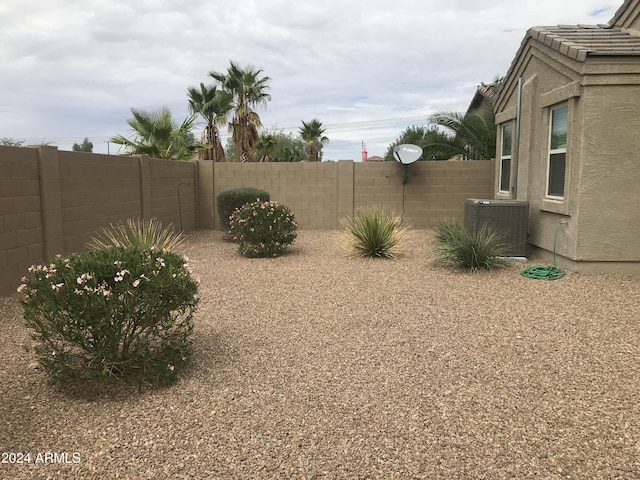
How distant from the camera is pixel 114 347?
12.8 ft

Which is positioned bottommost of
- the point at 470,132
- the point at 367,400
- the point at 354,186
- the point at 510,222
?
the point at 367,400

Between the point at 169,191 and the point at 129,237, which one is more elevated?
the point at 169,191

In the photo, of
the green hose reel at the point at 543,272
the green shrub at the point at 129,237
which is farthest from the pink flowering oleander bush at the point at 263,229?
the green hose reel at the point at 543,272

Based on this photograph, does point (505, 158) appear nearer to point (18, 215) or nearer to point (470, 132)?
point (470, 132)

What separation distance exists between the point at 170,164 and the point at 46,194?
18.3 ft

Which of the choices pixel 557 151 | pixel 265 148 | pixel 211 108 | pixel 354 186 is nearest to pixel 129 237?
pixel 354 186

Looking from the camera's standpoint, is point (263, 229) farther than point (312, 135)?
No

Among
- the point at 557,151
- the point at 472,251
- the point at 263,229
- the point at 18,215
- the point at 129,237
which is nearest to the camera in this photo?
the point at 18,215

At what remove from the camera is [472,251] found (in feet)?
27.7

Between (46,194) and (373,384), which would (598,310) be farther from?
(46,194)

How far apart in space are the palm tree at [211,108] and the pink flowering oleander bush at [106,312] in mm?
20733

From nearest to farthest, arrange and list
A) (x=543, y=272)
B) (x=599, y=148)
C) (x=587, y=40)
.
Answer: (x=599, y=148) → (x=543, y=272) → (x=587, y=40)

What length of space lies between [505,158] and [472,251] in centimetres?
468

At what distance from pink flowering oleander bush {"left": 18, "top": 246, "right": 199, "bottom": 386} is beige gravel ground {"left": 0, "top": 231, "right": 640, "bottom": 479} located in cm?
23
